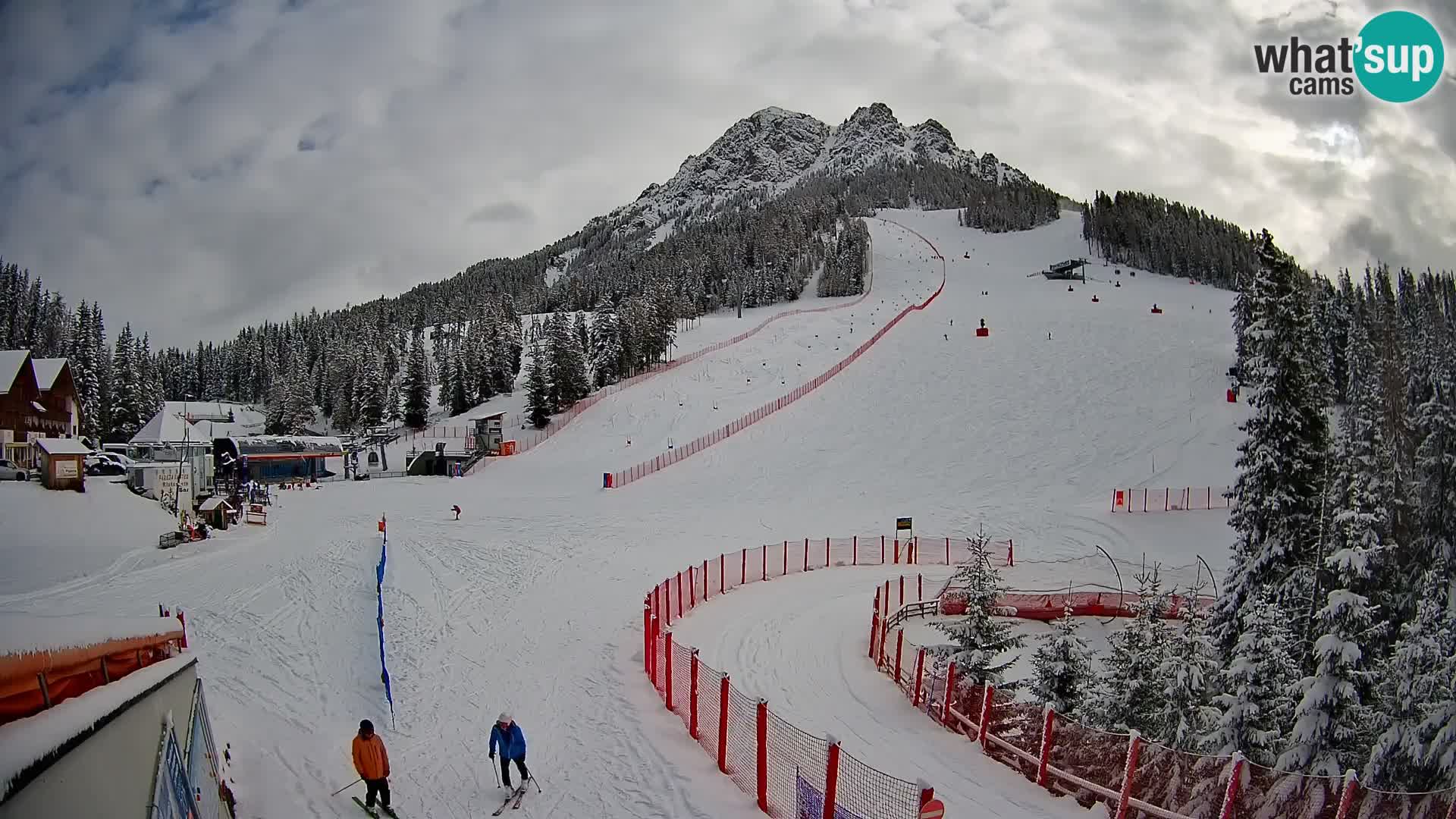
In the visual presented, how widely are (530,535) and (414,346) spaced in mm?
55375

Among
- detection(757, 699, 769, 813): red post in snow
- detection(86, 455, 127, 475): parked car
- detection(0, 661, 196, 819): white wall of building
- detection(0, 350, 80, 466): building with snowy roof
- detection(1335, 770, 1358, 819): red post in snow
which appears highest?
detection(0, 350, 80, 466): building with snowy roof

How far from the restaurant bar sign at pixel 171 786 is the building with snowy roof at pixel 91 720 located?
0.04 feet

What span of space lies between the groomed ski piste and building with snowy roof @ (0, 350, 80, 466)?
5.19 feet

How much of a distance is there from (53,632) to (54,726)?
644 mm

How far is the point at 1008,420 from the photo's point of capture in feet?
151

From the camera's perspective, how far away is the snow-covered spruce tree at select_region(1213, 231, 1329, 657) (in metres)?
17.7

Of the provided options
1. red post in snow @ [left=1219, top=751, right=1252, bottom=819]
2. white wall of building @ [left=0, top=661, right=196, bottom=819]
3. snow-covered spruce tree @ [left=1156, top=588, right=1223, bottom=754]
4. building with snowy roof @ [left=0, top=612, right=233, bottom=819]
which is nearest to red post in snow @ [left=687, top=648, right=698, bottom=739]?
snow-covered spruce tree @ [left=1156, top=588, right=1223, bottom=754]

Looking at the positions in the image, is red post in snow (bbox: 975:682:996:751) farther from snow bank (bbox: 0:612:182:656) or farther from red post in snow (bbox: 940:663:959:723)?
snow bank (bbox: 0:612:182:656)

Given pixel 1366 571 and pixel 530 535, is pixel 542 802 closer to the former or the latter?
pixel 1366 571

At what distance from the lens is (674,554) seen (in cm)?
2877

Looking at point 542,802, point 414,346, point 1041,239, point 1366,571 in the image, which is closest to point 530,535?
point 542,802

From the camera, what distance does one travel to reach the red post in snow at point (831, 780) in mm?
8512

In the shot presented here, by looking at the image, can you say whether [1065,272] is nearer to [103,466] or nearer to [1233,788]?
[103,466]

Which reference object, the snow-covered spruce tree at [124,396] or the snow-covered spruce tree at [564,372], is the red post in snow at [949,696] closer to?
the snow-covered spruce tree at [564,372]
